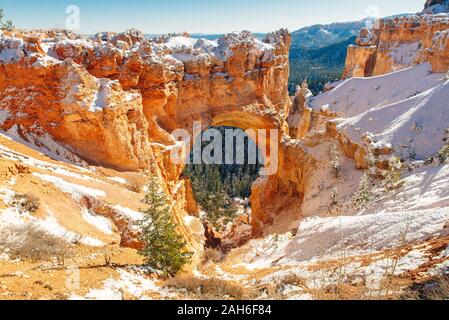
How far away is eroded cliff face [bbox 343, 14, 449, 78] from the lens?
1725 inches

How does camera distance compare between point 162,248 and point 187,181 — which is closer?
point 162,248

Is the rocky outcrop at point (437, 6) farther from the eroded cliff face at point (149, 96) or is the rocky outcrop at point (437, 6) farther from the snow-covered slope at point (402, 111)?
the snow-covered slope at point (402, 111)

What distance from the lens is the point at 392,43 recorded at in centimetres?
4928

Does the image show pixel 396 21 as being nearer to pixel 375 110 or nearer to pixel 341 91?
pixel 341 91

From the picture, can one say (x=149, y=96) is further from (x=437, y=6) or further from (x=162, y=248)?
(x=437, y=6)

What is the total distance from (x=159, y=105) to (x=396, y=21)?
38.5 meters

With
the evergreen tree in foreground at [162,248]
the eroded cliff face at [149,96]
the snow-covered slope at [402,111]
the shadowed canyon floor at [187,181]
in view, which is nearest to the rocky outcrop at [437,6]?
the shadowed canyon floor at [187,181]

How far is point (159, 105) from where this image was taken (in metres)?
31.7

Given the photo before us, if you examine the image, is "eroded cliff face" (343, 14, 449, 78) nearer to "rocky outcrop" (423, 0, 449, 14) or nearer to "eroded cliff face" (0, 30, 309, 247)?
"eroded cliff face" (0, 30, 309, 247)

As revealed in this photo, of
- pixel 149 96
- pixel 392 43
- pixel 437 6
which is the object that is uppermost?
pixel 437 6

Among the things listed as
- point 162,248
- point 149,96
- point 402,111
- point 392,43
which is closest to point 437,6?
point 392,43

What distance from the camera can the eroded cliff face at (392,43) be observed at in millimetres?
43816

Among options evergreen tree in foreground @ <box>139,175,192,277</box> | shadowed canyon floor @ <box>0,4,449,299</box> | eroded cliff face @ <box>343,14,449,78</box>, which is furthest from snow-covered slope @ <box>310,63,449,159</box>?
evergreen tree in foreground @ <box>139,175,192,277</box>

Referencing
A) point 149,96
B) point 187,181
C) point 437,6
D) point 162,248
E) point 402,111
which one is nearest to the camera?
point 162,248
